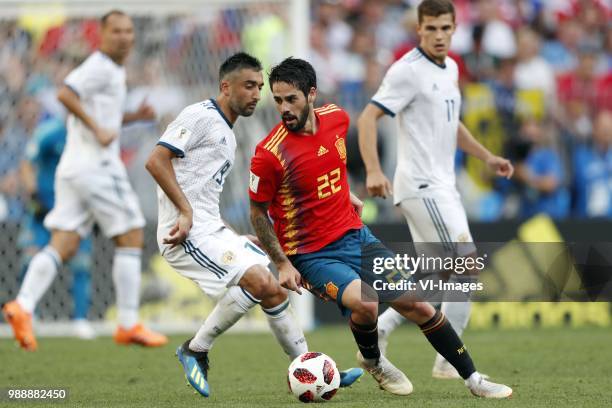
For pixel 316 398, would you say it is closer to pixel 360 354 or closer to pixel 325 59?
pixel 360 354

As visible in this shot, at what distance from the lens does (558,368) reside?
830 cm

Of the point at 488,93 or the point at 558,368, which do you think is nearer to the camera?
the point at 558,368

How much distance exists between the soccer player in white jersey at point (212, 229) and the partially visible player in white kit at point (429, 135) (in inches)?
41.5

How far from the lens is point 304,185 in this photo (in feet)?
22.2

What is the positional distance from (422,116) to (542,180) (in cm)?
542

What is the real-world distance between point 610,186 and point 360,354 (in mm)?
6482

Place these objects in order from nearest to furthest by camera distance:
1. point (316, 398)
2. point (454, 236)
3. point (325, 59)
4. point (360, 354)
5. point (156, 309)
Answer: point (316, 398)
point (360, 354)
point (454, 236)
point (156, 309)
point (325, 59)

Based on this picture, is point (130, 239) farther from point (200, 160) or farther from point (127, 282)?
point (200, 160)

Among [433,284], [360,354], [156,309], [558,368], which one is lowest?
[156,309]

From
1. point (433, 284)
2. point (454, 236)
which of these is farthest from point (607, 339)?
point (433, 284)

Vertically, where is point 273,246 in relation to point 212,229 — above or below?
above

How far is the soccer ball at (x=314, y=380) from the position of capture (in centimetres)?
651

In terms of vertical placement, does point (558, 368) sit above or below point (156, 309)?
above

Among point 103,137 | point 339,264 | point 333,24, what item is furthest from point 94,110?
point 333,24
